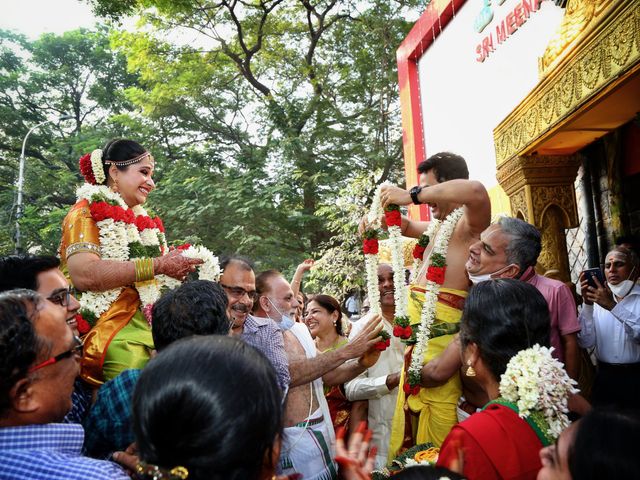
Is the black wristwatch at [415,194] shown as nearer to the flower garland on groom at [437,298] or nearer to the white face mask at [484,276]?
the flower garland on groom at [437,298]

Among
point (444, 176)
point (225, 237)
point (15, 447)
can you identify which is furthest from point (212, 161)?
point (15, 447)

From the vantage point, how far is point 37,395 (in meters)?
1.33

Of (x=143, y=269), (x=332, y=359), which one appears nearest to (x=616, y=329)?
(x=332, y=359)

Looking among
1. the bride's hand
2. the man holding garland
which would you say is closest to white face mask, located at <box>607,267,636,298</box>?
the man holding garland

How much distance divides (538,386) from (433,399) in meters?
1.33

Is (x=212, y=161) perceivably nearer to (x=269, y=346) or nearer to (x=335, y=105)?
(x=335, y=105)

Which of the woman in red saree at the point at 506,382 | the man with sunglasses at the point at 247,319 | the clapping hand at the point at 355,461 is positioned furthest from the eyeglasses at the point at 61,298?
the woman in red saree at the point at 506,382

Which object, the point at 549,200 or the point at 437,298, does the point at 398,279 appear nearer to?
the point at 437,298

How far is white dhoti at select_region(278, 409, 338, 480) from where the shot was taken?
8.54 feet

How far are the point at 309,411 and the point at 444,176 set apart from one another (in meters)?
1.85

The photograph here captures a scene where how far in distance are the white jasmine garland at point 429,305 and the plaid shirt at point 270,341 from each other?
0.79m

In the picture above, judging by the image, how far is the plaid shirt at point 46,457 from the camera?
3.72 feet

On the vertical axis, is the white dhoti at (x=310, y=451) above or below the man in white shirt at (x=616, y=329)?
below

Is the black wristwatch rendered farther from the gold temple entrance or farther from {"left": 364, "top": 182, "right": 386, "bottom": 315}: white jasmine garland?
the gold temple entrance
